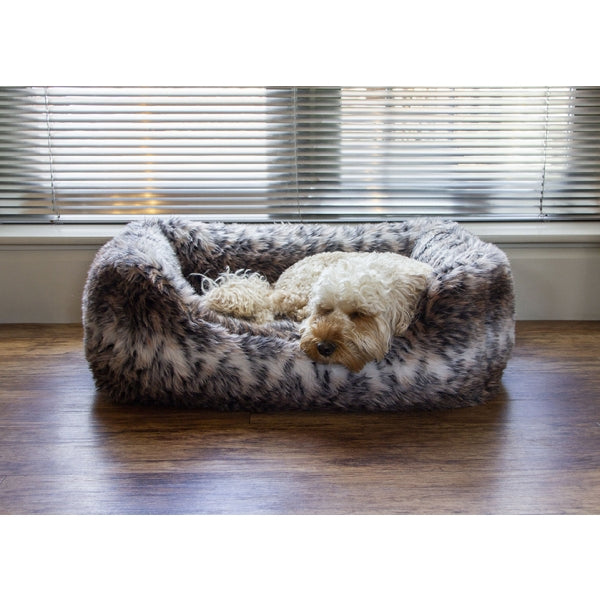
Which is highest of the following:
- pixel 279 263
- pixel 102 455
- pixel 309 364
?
pixel 279 263

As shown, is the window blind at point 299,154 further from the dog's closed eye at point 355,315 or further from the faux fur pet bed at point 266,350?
the dog's closed eye at point 355,315

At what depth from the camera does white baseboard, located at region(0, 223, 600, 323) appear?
3.08m

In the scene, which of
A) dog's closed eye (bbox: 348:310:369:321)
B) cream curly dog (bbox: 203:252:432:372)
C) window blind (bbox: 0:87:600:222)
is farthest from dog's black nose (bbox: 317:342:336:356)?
window blind (bbox: 0:87:600:222)

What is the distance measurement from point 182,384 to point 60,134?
1.72 m

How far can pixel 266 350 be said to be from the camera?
6.82 ft

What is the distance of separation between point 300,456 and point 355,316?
1.49 ft

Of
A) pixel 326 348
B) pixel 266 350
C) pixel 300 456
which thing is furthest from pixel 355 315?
pixel 300 456

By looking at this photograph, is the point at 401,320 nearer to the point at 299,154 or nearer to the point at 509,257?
the point at 509,257

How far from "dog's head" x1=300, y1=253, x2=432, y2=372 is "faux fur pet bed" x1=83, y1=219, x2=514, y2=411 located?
55 mm

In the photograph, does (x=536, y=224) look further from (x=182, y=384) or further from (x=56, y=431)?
(x=56, y=431)

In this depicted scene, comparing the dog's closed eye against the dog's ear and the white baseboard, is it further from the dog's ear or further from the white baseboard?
the white baseboard

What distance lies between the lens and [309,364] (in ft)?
6.81

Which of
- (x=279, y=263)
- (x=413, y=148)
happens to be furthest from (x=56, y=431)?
(x=413, y=148)

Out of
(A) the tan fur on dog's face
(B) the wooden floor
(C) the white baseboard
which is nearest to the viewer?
(B) the wooden floor
